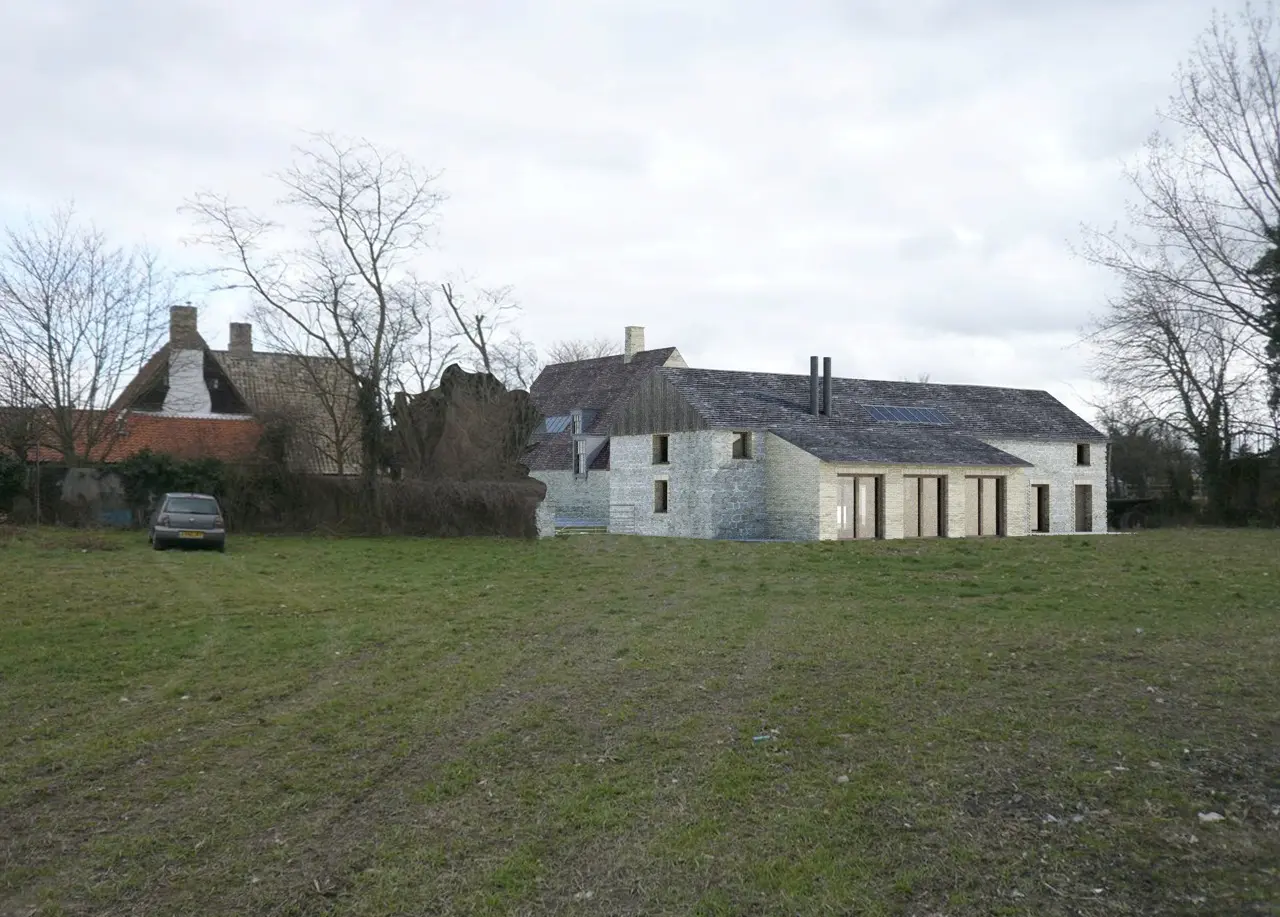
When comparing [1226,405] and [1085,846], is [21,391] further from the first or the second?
[1226,405]

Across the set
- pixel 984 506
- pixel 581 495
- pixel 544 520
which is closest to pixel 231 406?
pixel 581 495

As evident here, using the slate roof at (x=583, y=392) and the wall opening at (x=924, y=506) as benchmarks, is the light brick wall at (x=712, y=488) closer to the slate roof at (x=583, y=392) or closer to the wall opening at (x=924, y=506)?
the wall opening at (x=924, y=506)

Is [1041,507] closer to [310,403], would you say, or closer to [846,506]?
[846,506]

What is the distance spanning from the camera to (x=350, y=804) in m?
6.17

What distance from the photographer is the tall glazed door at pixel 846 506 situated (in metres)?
33.2

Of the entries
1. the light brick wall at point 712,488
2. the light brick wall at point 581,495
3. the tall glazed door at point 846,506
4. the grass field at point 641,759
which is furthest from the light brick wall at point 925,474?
the grass field at point 641,759

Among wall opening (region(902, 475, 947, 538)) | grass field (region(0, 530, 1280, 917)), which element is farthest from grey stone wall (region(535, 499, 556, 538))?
grass field (region(0, 530, 1280, 917))

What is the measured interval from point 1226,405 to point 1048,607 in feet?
109

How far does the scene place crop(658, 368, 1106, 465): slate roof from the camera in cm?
3441

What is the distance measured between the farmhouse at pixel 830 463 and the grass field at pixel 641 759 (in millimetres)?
19207

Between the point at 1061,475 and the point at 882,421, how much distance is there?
870 cm

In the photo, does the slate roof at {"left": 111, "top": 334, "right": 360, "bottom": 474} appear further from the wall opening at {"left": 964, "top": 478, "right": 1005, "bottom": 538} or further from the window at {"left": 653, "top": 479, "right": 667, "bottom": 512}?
the wall opening at {"left": 964, "top": 478, "right": 1005, "bottom": 538}

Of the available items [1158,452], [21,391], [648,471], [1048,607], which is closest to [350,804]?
[1048,607]

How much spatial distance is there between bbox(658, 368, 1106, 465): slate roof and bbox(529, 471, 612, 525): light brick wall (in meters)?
8.07
